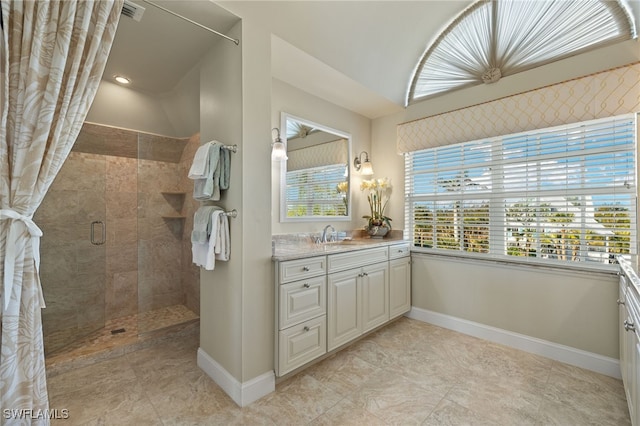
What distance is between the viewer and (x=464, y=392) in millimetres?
1825

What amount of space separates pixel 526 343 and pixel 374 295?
4.42 feet

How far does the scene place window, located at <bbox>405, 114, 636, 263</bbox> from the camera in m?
2.04

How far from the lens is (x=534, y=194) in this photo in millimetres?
2365

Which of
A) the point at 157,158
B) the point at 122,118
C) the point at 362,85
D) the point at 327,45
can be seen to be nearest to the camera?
the point at 327,45

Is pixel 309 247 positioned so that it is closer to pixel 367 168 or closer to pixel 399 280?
pixel 399 280

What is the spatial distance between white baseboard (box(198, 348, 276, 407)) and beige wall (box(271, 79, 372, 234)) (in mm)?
1156

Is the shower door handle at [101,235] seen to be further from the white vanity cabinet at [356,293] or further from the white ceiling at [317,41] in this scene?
the white vanity cabinet at [356,293]

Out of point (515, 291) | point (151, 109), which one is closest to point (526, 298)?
point (515, 291)

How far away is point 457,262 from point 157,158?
3.40 m

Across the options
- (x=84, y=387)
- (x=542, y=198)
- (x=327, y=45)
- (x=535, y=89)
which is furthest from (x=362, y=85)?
(x=84, y=387)

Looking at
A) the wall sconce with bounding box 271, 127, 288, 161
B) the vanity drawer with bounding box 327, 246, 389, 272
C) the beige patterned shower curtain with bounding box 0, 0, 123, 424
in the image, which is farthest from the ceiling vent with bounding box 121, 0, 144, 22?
the vanity drawer with bounding box 327, 246, 389, 272

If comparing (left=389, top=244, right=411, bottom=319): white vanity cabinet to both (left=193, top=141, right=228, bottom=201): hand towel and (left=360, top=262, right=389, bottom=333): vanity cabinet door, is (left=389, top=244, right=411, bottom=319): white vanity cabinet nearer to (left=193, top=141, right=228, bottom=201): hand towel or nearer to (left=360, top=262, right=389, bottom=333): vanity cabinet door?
(left=360, top=262, right=389, bottom=333): vanity cabinet door

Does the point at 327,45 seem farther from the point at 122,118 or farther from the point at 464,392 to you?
the point at 464,392

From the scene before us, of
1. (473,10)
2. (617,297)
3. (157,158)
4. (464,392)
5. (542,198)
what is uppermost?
(473,10)
